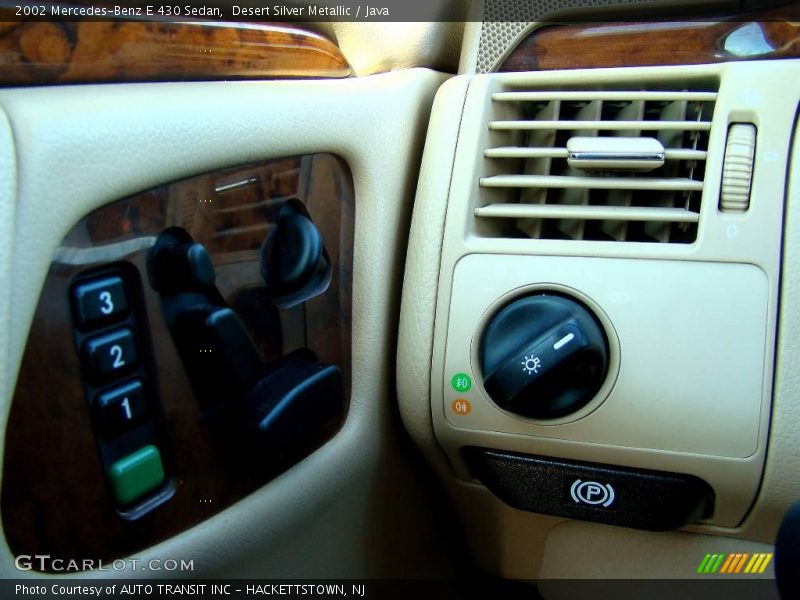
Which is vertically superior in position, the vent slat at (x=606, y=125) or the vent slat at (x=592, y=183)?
the vent slat at (x=606, y=125)

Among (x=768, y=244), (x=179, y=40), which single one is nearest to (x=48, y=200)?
(x=179, y=40)

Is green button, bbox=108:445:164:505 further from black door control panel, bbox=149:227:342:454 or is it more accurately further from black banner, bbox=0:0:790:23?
black banner, bbox=0:0:790:23

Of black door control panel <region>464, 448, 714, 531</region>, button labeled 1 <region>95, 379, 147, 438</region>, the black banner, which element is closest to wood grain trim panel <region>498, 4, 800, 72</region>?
the black banner

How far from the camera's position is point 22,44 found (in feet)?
1.84

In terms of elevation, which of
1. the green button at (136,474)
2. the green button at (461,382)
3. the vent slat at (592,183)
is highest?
the vent slat at (592,183)

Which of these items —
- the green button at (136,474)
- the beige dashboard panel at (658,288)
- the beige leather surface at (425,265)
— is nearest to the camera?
the green button at (136,474)

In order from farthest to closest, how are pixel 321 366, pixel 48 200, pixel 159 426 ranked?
pixel 321 366 < pixel 159 426 < pixel 48 200

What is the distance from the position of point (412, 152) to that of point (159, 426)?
45 centimetres

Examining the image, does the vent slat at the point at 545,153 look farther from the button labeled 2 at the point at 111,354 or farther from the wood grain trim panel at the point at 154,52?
the button labeled 2 at the point at 111,354

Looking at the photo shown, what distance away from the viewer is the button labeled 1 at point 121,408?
2.01ft

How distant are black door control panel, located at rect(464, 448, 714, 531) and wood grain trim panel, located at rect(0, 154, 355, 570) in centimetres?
22

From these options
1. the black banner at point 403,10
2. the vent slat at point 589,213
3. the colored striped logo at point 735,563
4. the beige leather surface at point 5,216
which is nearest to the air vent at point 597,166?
the vent slat at point 589,213

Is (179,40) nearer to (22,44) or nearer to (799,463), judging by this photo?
(22,44)

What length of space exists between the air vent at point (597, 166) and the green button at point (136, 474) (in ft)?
1.46
